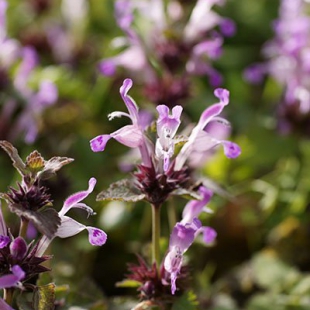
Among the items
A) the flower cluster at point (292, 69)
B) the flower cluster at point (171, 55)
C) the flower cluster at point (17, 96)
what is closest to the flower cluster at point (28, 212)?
the flower cluster at point (171, 55)

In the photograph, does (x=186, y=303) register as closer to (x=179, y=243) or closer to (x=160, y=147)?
(x=179, y=243)

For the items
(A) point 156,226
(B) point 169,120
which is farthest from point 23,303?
(B) point 169,120

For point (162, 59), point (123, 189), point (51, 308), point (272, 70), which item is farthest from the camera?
point (272, 70)

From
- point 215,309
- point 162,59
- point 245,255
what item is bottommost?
point 245,255

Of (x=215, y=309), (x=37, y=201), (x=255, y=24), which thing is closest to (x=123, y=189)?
(x=37, y=201)

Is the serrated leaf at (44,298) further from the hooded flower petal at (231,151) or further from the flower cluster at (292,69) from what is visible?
the flower cluster at (292,69)

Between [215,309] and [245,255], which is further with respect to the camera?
[245,255]

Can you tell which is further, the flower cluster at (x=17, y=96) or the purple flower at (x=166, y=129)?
the flower cluster at (x=17, y=96)

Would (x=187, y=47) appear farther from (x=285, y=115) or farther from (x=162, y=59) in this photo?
(x=285, y=115)
